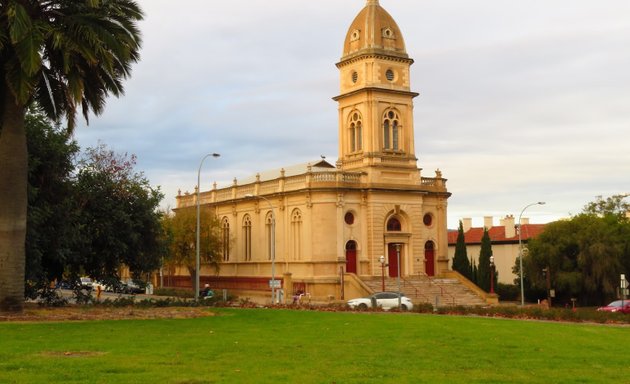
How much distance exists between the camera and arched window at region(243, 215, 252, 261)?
221 ft

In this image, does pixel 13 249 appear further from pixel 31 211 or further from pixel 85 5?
pixel 85 5

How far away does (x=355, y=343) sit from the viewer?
19375 millimetres

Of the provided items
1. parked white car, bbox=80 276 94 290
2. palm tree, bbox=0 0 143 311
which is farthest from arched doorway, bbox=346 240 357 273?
palm tree, bbox=0 0 143 311

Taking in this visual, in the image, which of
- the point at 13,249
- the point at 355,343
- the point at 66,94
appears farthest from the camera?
the point at 66,94

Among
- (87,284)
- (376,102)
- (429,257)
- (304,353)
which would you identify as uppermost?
(376,102)

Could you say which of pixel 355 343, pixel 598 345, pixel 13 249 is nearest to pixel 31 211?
pixel 13 249

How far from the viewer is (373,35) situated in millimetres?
61125

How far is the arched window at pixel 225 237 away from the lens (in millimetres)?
70625

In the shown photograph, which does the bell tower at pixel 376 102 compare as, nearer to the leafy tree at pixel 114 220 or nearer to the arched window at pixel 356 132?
→ the arched window at pixel 356 132

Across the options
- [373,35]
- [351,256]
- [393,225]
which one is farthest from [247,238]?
[373,35]

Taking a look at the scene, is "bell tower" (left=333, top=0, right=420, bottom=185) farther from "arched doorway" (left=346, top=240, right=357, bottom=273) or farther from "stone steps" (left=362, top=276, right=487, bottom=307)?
"stone steps" (left=362, top=276, right=487, bottom=307)

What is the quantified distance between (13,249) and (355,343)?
13.0 metres

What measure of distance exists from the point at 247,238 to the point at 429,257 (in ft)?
53.6

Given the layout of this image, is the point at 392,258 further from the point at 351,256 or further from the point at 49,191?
the point at 49,191
